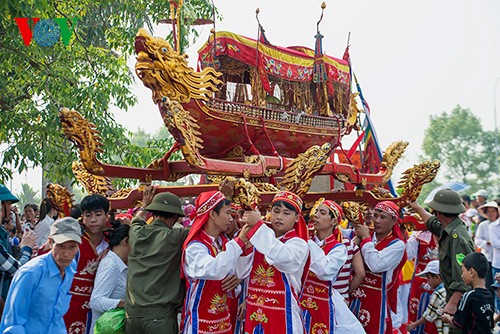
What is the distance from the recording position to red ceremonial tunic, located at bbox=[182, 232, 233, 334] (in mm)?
4691

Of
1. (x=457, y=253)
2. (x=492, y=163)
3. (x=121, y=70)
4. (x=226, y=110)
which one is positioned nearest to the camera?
(x=457, y=253)

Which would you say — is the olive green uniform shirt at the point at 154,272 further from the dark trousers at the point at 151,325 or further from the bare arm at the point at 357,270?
the bare arm at the point at 357,270

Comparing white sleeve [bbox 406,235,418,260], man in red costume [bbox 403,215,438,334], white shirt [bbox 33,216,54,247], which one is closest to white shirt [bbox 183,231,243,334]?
man in red costume [bbox 403,215,438,334]

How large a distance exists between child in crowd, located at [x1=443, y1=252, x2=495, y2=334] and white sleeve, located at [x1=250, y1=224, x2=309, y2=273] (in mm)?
1199

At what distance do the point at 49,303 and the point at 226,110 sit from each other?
3851 mm

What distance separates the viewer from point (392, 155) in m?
8.67

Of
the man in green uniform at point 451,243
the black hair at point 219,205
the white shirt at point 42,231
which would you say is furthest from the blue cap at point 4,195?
the white shirt at point 42,231

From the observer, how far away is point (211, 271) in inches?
177

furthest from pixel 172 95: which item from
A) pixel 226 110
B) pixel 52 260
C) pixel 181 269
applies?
pixel 52 260

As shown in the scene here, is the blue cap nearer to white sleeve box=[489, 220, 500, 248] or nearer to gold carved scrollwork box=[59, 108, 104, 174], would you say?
gold carved scrollwork box=[59, 108, 104, 174]

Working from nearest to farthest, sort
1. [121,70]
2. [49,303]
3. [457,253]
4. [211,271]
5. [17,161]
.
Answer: [49,303]
[211,271]
[457,253]
[17,161]
[121,70]

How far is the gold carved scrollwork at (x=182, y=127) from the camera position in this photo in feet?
19.9

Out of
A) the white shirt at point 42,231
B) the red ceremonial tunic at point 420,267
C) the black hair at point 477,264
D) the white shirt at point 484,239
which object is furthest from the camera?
the white shirt at point 484,239

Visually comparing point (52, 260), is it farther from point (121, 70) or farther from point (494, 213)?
point (494, 213)
